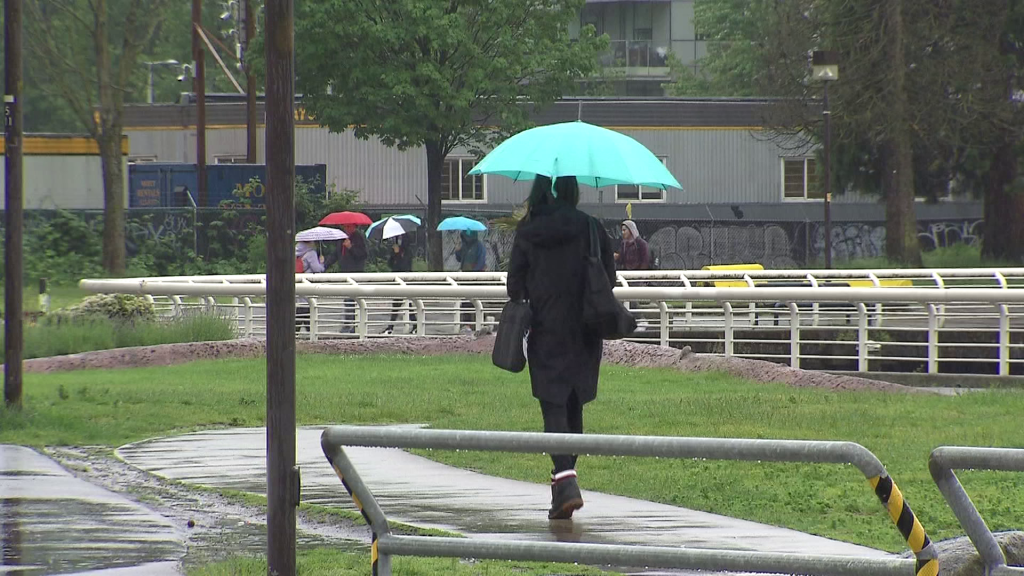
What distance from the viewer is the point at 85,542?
7754mm

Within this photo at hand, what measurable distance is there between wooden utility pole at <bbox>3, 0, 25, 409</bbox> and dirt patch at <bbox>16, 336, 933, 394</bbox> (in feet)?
18.9

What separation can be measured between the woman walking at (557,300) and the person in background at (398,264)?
12688 mm

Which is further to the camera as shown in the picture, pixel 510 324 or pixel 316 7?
pixel 316 7

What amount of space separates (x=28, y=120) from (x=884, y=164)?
2321 inches

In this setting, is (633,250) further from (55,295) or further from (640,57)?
(640,57)

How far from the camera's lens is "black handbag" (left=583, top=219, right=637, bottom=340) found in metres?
7.93

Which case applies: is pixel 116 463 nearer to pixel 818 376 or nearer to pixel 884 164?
pixel 818 376

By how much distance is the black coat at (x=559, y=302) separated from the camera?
8.12 metres

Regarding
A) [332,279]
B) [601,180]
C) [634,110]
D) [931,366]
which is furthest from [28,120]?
[601,180]

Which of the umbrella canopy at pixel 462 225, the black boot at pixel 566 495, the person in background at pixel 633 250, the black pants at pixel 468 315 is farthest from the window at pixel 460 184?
the black boot at pixel 566 495

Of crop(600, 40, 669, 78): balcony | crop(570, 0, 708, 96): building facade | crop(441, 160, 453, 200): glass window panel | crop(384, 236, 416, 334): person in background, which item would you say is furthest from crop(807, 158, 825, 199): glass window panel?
crop(600, 40, 669, 78): balcony

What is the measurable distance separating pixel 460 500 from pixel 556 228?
1734mm

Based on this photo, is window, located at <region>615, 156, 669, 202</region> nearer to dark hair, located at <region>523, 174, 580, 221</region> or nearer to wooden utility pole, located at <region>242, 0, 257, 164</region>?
wooden utility pole, located at <region>242, 0, 257, 164</region>

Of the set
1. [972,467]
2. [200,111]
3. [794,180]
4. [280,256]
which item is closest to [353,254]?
[280,256]
